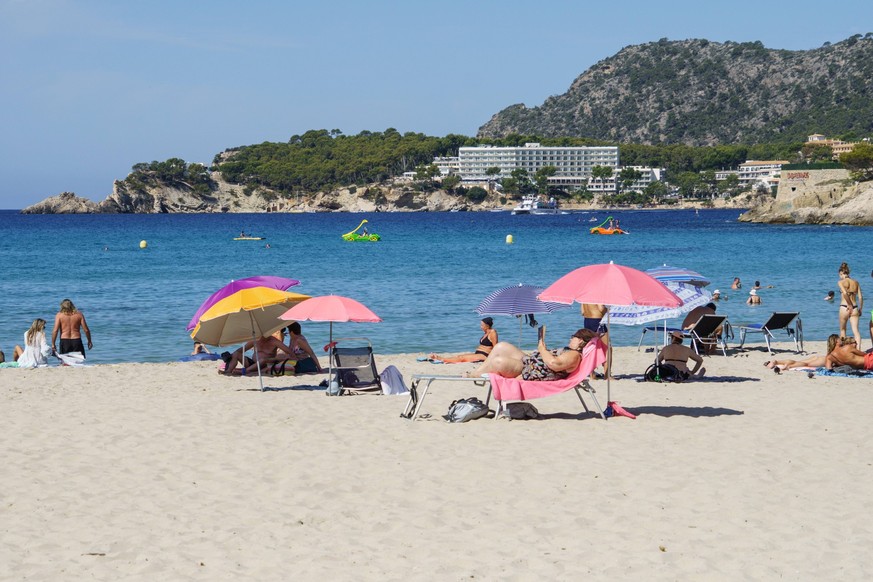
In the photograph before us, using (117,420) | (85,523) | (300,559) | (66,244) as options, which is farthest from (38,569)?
(66,244)

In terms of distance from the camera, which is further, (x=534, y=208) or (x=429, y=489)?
(x=534, y=208)

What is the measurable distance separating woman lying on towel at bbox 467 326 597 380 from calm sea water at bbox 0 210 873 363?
312 inches

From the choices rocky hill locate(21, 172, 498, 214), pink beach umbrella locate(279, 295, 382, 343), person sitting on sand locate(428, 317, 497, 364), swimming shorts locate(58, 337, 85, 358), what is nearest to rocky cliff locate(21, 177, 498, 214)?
rocky hill locate(21, 172, 498, 214)

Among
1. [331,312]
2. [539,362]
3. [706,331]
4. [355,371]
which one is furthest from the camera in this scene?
[706,331]

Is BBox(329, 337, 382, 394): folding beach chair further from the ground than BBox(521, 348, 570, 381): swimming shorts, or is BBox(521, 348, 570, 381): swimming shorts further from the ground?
BBox(521, 348, 570, 381): swimming shorts

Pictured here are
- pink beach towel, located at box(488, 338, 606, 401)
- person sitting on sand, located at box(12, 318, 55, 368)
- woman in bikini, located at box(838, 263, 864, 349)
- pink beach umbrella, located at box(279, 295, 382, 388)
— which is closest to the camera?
pink beach towel, located at box(488, 338, 606, 401)

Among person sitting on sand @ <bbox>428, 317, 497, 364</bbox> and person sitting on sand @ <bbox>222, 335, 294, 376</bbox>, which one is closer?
person sitting on sand @ <bbox>222, 335, 294, 376</bbox>

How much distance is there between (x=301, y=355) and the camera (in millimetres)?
14062

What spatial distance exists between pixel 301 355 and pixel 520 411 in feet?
15.3

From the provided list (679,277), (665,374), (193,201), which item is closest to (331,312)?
(665,374)

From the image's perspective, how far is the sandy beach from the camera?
6129 mm

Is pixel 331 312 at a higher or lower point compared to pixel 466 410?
higher

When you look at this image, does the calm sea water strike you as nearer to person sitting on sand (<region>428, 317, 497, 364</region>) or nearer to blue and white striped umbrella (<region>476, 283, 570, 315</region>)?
person sitting on sand (<region>428, 317, 497, 364</region>)

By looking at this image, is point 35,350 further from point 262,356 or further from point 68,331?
point 262,356
